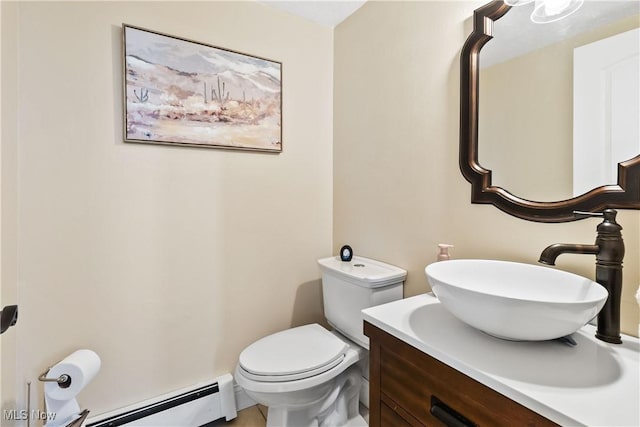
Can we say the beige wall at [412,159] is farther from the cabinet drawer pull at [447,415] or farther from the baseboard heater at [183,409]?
the baseboard heater at [183,409]

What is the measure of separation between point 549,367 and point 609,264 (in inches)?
12.5

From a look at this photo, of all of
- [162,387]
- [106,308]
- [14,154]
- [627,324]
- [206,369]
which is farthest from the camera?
[206,369]

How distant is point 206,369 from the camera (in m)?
1.57

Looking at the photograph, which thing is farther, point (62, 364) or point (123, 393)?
point (123, 393)

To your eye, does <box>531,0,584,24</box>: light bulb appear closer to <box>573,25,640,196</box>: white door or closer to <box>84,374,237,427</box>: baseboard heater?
<box>573,25,640,196</box>: white door

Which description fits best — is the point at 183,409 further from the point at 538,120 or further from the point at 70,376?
the point at 538,120

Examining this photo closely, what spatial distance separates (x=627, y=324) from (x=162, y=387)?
1810 millimetres

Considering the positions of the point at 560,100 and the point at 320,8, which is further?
the point at 320,8

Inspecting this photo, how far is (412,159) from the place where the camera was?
4.63 ft

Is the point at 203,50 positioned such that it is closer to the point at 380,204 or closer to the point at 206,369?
the point at 380,204

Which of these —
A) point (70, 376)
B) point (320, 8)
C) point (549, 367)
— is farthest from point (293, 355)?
point (320, 8)

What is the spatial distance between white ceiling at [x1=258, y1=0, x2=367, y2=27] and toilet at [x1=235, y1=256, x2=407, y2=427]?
55.4 inches

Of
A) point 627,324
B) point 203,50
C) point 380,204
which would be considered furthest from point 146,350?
point 627,324

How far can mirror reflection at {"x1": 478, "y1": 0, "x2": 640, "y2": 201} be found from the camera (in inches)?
32.6
